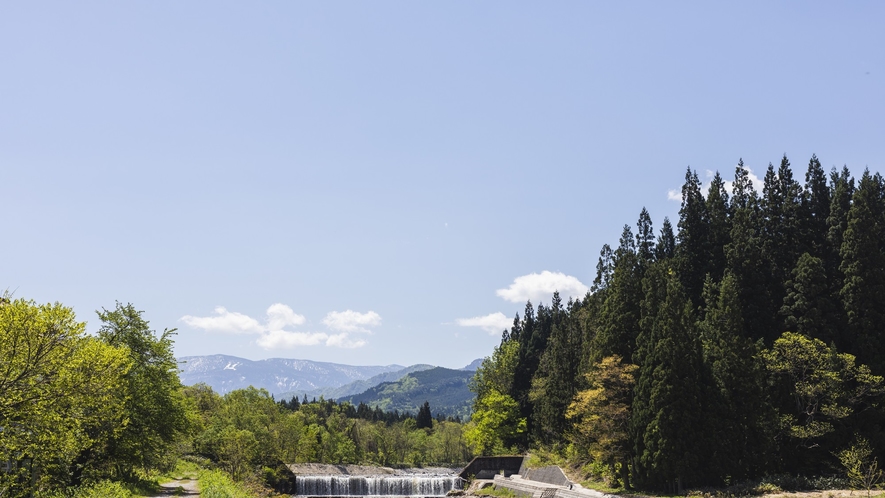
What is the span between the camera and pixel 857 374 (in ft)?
120

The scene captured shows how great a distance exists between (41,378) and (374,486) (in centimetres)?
Result: 4480

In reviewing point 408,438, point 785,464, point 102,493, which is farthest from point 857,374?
point 408,438

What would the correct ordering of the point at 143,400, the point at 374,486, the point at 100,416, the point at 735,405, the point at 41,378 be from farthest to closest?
the point at 374,486 < the point at 735,405 < the point at 143,400 < the point at 100,416 < the point at 41,378

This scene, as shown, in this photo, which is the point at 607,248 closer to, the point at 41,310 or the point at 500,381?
the point at 500,381

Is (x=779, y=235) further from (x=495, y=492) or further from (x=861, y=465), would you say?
(x=495, y=492)

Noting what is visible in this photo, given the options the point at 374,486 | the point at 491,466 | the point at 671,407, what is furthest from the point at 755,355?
the point at 374,486

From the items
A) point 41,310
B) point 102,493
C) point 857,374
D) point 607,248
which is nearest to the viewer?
point 41,310

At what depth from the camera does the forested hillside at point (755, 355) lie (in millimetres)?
35062

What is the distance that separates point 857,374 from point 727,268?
504 inches

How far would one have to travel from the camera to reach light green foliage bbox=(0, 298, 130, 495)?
15.3 m

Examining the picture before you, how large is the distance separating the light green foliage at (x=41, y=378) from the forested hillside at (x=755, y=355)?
94.8 ft

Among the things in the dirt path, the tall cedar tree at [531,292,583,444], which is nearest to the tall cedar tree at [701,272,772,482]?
the tall cedar tree at [531,292,583,444]

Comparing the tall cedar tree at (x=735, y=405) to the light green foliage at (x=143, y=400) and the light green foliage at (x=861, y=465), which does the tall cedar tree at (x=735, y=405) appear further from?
the light green foliage at (x=143, y=400)

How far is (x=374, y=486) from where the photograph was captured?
187 ft
